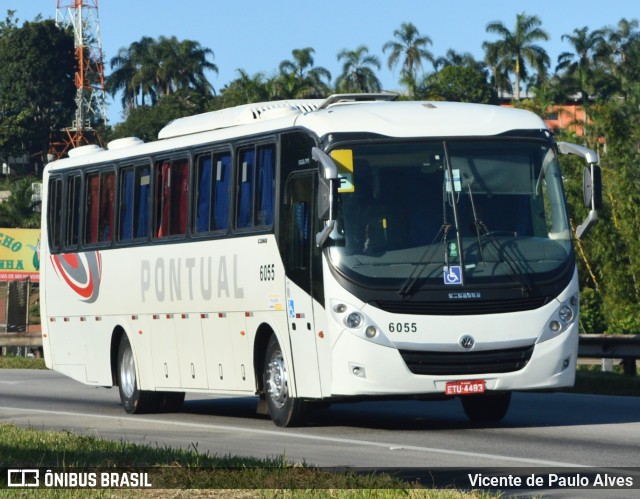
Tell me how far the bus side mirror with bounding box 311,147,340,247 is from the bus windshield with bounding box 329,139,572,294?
192 millimetres

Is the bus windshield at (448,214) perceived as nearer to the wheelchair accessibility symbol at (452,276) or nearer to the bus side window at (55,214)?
the wheelchair accessibility symbol at (452,276)

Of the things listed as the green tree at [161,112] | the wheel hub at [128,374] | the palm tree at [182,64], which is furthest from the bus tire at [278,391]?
the palm tree at [182,64]

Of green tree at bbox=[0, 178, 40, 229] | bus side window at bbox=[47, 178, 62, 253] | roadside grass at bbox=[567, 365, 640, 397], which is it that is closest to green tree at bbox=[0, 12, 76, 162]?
green tree at bbox=[0, 178, 40, 229]

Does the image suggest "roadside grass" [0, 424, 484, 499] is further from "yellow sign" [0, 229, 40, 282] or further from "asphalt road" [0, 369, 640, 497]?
"yellow sign" [0, 229, 40, 282]

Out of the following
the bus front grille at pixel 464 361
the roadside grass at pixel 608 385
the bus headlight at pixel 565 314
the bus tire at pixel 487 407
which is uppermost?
the bus headlight at pixel 565 314

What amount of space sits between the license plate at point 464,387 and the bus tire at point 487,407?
182 cm

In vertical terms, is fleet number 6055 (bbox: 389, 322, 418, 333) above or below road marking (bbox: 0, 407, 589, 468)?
above

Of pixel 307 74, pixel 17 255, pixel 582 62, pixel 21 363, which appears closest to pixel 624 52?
pixel 582 62

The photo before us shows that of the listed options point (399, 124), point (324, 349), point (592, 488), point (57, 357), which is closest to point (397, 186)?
point (399, 124)

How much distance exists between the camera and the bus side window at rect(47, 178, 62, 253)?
2338 centimetres

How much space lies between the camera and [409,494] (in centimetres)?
1004

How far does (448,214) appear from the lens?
1588cm

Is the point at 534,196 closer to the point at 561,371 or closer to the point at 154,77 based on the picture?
the point at 561,371

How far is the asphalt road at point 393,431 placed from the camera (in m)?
13.3
